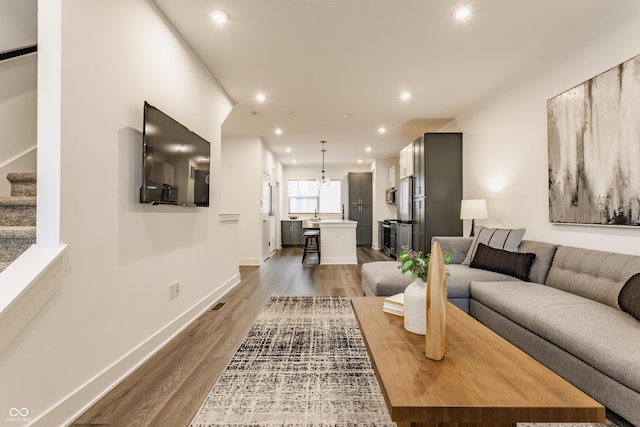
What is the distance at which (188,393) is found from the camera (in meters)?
1.76

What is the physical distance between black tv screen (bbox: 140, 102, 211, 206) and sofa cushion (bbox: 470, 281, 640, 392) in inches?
107

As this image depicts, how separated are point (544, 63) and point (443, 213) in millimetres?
2327

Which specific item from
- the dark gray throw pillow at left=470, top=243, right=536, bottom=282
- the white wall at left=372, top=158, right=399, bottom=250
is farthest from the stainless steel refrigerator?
the white wall at left=372, top=158, right=399, bottom=250

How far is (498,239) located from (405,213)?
271cm

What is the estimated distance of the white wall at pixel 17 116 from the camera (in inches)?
76.2

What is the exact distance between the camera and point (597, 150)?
2.46m

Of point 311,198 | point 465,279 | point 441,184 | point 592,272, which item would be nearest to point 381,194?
point 311,198

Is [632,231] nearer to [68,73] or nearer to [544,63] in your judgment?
[544,63]

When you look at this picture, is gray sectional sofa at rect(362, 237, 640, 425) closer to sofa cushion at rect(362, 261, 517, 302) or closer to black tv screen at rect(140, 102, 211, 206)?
sofa cushion at rect(362, 261, 517, 302)

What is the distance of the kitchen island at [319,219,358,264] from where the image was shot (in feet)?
20.7

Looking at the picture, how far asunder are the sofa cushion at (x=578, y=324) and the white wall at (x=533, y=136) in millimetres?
790

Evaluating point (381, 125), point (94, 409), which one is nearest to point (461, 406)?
point (94, 409)

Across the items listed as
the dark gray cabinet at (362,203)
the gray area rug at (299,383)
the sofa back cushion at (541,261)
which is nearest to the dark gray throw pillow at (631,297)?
the gray area rug at (299,383)

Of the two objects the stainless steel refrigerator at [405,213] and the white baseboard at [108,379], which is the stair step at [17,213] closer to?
the white baseboard at [108,379]
